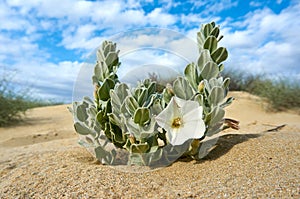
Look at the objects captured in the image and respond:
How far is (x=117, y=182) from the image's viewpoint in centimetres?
161

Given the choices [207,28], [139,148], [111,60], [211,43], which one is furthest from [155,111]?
[207,28]

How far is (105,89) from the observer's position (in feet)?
6.20

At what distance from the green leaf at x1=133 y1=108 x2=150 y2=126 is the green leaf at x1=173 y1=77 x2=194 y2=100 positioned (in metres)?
0.22

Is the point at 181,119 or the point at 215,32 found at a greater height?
the point at 215,32

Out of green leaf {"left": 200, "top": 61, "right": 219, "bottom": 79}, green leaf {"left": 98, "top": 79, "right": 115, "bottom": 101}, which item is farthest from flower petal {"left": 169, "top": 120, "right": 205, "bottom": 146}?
green leaf {"left": 98, "top": 79, "right": 115, "bottom": 101}

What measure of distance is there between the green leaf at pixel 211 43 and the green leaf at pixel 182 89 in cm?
36

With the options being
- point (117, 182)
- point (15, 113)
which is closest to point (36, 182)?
point (117, 182)

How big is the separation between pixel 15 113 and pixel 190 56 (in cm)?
559

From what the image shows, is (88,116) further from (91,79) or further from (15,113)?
(15,113)

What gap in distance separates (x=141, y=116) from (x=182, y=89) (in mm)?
295

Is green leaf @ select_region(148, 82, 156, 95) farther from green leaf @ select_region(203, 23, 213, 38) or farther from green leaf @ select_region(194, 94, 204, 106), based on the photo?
green leaf @ select_region(203, 23, 213, 38)

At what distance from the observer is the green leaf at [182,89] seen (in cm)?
171

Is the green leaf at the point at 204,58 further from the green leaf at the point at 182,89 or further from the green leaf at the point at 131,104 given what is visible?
the green leaf at the point at 131,104

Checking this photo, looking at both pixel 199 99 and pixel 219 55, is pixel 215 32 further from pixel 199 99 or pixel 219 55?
pixel 199 99
